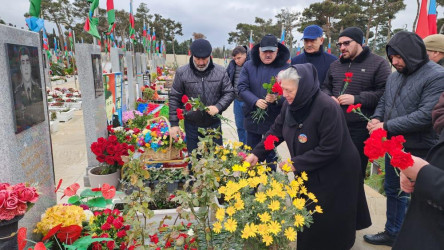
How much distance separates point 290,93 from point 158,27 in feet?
187

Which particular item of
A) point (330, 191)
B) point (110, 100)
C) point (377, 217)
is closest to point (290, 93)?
point (330, 191)

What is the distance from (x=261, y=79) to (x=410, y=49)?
1631 millimetres

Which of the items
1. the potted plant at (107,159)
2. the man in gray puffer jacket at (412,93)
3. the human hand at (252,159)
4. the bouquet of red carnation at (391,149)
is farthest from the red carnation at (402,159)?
the potted plant at (107,159)

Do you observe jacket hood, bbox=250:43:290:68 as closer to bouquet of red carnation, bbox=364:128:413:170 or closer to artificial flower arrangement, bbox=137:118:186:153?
artificial flower arrangement, bbox=137:118:186:153

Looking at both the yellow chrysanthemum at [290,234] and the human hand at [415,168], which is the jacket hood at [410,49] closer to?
the human hand at [415,168]

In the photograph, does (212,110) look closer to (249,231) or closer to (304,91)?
(304,91)

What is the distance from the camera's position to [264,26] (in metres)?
54.2

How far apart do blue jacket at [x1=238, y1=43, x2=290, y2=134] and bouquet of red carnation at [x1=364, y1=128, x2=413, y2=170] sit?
2.27 m

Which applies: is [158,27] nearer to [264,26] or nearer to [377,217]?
[264,26]

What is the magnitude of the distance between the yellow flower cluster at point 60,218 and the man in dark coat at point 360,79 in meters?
2.49

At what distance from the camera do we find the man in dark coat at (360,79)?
3.03 m

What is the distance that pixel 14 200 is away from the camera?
163 cm

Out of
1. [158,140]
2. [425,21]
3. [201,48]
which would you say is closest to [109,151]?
[158,140]

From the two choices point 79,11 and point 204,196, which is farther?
point 79,11
